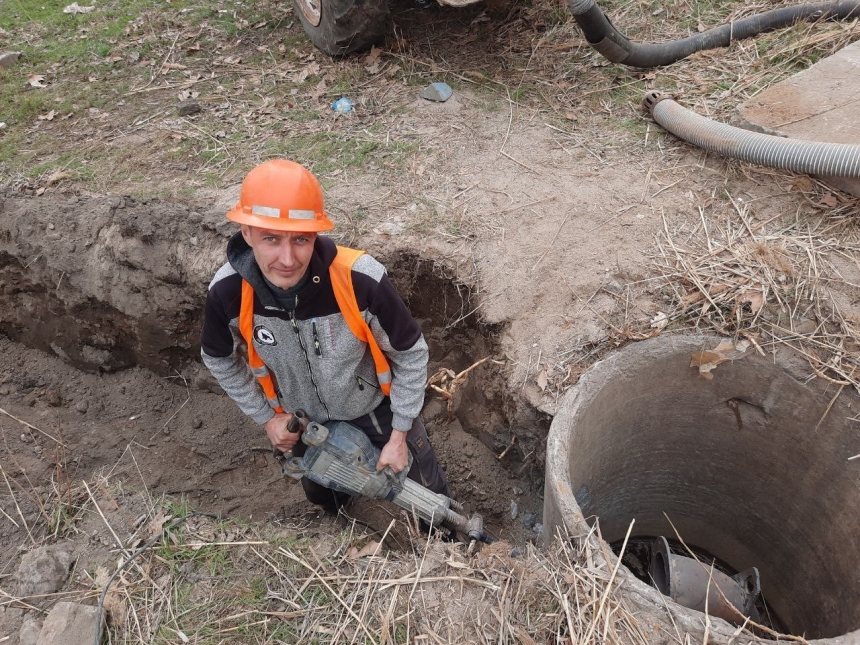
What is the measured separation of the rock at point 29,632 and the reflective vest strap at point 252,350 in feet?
4.31

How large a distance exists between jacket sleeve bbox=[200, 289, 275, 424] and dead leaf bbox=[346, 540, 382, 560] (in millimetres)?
841

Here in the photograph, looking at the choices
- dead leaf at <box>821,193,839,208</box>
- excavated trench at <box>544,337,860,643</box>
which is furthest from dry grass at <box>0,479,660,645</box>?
dead leaf at <box>821,193,839,208</box>

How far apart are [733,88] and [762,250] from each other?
2.04 meters

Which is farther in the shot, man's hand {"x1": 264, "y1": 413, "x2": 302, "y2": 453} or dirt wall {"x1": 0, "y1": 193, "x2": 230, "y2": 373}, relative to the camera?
dirt wall {"x1": 0, "y1": 193, "x2": 230, "y2": 373}

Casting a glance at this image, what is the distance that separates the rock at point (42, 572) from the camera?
246 centimetres

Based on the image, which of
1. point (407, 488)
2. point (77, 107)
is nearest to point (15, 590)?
point (407, 488)

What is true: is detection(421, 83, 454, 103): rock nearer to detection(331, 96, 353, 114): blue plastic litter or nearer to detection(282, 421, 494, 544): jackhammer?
detection(331, 96, 353, 114): blue plastic litter

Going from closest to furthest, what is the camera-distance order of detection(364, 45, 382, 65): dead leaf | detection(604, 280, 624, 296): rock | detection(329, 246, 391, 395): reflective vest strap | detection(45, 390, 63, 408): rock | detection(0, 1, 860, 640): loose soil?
Answer: detection(329, 246, 391, 395): reflective vest strap
detection(604, 280, 624, 296): rock
detection(0, 1, 860, 640): loose soil
detection(45, 390, 63, 408): rock
detection(364, 45, 382, 65): dead leaf

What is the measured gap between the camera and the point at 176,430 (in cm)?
462

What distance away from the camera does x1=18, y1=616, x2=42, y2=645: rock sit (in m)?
2.29

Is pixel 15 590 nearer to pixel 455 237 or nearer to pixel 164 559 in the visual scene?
pixel 164 559

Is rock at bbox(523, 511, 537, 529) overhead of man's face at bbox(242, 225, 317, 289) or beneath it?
beneath

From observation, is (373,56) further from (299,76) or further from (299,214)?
(299,214)

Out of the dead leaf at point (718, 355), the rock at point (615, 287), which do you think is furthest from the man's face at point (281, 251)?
the dead leaf at point (718, 355)
